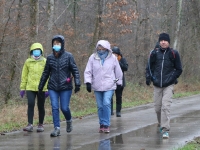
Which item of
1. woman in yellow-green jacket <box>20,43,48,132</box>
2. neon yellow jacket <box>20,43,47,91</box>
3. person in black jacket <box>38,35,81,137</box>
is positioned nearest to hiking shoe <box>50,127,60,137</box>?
person in black jacket <box>38,35,81,137</box>

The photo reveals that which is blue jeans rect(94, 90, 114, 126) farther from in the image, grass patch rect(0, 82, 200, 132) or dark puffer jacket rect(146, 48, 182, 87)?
grass patch rect(0, 82, 200, 132)

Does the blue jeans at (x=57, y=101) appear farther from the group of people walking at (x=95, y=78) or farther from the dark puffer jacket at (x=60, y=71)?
the dark puffer jacket at (x=60, y=71)

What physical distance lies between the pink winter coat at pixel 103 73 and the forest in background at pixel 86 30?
6.18m

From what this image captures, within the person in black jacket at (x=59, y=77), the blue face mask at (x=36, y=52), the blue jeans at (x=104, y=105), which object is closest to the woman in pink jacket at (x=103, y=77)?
the blue jeans at (x=104, y=105)

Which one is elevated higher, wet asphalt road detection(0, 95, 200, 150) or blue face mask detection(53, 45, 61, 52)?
blue face mask detection(53, 45, 61, 52)

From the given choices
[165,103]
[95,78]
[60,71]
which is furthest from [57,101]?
[165,103]

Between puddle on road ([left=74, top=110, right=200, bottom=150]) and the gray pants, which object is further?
the gray pants

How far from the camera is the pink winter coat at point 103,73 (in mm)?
10633

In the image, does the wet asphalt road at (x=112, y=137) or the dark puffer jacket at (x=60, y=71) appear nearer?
the wet asphalt road at (x=112, y=137)

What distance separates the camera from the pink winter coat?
1063 cm

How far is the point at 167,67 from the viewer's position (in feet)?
33.6

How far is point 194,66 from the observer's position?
35.8m

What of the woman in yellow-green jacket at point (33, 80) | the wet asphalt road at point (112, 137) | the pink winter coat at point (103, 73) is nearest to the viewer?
the wet asphalt road at point (112, 137)

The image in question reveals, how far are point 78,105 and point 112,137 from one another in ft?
28.4
